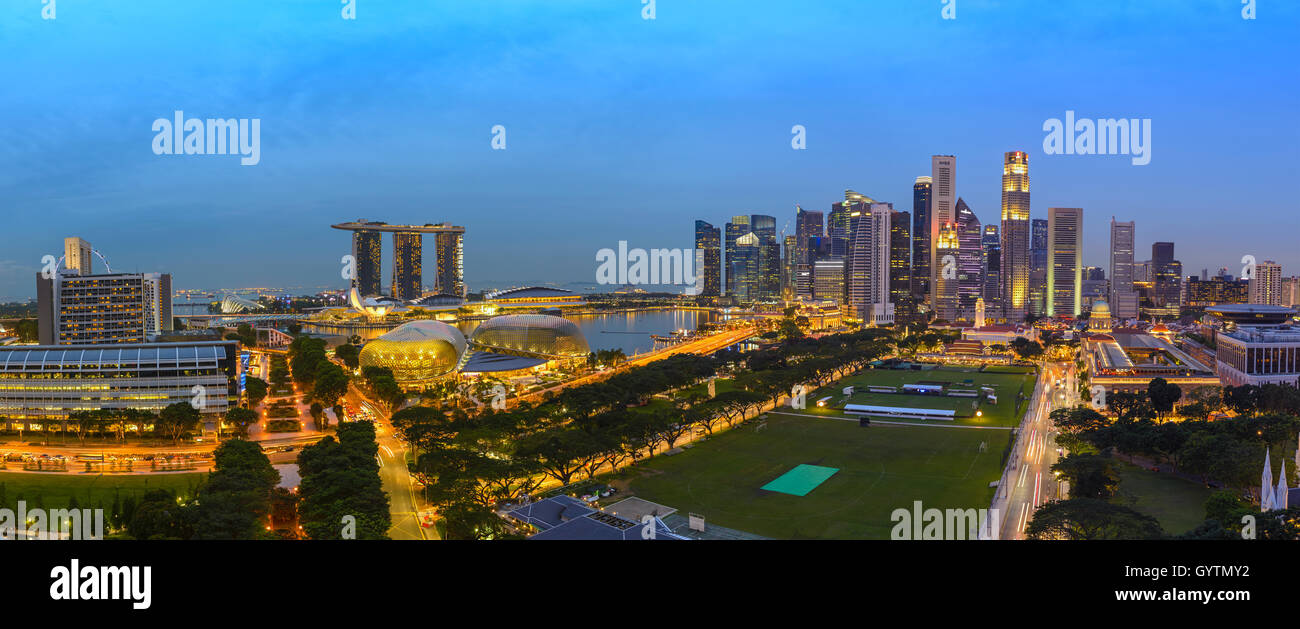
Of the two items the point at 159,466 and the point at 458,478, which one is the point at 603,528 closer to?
the point at 458,478

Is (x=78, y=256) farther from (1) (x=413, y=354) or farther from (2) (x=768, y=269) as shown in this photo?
(2) (x=768, y=269)

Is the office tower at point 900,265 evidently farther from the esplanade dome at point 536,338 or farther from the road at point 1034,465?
the road at point 1034,465

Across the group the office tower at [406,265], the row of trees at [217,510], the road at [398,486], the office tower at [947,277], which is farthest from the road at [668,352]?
the office tower at [406,265]

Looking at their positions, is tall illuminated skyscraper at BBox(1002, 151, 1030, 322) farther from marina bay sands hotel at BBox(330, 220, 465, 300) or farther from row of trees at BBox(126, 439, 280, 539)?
row of trees at BBox(126, 439, 280, 539)

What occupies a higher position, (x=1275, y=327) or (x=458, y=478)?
(x=1275, y=327)

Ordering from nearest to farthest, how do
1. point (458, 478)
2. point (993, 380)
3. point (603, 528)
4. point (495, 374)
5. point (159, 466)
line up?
point (603, 528), point (458, 478), point (159, 466), point (495, 374), point (993, 380)
